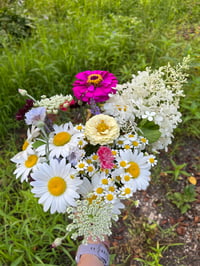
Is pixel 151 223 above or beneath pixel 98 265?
beneath

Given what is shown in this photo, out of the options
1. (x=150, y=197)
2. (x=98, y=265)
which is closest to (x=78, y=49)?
(x=150, y=197)

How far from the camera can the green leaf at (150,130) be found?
85 cm

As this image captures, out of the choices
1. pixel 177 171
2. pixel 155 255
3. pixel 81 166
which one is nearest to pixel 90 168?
pixel 81 166

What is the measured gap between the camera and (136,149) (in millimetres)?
802

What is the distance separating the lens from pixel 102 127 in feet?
2.52

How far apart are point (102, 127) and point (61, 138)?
133 millimetres

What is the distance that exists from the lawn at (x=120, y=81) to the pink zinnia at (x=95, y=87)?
794 mm

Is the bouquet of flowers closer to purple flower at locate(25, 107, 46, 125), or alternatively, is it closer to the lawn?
purple flower at locate(25, 107, 46, 125)

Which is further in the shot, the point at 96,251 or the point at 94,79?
the point at 96,251

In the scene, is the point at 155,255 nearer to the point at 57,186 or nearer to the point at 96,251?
the point at 96,251

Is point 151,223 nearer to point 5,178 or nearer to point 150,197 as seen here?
point 150,197

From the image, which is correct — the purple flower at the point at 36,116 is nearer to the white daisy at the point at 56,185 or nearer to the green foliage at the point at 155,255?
the white daisy at the point at 56,185

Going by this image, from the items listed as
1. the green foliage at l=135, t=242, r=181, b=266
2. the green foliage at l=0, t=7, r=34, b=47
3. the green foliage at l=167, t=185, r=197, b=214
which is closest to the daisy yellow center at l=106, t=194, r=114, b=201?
the green foliage at l=135, t=242, r=181, b=266

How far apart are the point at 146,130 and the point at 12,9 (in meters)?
2.43
